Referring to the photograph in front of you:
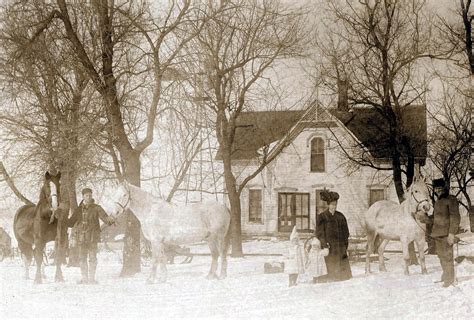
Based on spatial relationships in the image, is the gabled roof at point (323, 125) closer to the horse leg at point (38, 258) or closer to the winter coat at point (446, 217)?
the winter coat at point (446, 217)

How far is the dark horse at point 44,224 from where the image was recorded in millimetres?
8914

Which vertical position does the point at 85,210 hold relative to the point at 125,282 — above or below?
above

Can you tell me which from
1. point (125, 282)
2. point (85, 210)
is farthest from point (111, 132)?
point (125, 282)

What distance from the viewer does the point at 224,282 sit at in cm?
889

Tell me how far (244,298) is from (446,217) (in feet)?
9.99

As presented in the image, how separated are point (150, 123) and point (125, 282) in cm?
269

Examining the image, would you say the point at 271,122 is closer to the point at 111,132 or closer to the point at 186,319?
the point at 111,132

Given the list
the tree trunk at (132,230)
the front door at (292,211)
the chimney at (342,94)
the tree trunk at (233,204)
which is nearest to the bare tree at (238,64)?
the tree trunk at (233,204)

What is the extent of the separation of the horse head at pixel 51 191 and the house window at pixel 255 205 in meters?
10.6

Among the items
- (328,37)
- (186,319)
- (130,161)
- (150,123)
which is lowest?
(186,319)

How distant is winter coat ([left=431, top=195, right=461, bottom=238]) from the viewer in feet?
26.3

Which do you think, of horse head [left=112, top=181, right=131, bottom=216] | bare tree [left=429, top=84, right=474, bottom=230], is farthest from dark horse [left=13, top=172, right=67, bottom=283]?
bare tree [left=429, top=84, right=474, bottom=230]

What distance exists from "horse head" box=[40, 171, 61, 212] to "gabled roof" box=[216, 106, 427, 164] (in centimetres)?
536

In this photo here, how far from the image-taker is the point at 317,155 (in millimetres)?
19672
